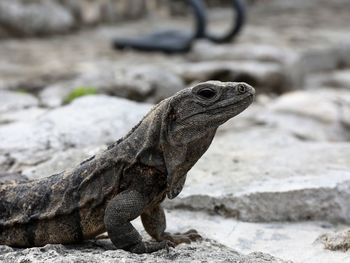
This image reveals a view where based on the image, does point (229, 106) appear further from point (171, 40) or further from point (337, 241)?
point (171, 40)

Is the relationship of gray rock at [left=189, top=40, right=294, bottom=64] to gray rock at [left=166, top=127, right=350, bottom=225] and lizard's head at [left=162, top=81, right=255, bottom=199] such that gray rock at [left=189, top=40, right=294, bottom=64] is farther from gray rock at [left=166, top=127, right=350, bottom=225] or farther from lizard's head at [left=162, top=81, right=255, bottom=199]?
lizard's head at [left=162, top=81, right=255, bottom=199]

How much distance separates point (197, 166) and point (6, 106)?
2363mm

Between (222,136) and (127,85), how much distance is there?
1.70 m

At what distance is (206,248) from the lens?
11.2ft

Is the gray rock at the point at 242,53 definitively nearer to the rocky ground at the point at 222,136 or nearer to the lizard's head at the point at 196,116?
the rocky ground at the point at 222,136

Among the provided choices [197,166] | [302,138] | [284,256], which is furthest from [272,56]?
[284,256]

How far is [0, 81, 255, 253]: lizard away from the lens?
3.08 metres

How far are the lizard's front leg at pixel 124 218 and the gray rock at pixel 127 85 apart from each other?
368 cm

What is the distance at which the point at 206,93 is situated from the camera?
10.1ft

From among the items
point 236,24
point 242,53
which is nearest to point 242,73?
point 242,53

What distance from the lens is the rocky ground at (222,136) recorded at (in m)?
3.69

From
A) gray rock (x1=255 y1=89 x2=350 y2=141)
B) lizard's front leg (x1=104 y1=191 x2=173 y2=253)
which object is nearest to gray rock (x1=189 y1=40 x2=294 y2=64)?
gray rock (x1=255 y1=89 x2=350 y2=141)

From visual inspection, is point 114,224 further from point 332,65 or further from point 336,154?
point 332,65

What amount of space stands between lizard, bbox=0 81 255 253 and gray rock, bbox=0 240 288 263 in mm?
89
